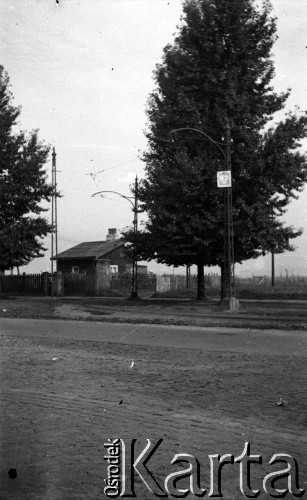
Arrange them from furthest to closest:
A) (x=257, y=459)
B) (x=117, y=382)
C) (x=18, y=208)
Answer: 1. (x=18, y=208)
2. (x=117, y=382)
3. (x=257, y=459)

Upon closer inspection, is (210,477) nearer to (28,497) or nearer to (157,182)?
(28,497)

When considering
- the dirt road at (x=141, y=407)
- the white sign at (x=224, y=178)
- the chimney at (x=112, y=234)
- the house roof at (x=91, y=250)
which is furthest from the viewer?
the chimney at (x=112, y=234)

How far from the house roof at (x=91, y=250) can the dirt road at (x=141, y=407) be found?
4993 cm

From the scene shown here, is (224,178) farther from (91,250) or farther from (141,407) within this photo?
(91,250)

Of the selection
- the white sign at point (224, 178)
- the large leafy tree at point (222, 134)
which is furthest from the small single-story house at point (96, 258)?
the white sign at point (224, 178)

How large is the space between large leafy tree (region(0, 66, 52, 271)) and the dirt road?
26367 millimetres

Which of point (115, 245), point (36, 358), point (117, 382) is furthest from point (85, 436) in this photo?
point (115, 245)

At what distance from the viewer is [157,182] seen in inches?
1197

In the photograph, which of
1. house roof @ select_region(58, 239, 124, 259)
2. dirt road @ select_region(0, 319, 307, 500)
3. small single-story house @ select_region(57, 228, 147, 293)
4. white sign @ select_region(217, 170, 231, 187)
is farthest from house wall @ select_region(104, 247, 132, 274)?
dirt road @ select_region(0, 319, 307, 500)

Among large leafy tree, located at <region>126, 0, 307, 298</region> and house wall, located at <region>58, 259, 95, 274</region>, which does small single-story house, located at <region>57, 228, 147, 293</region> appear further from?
large leafy tree, located at <region>126, 0, 307, 298</region>

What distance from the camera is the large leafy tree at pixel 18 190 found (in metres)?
38.6

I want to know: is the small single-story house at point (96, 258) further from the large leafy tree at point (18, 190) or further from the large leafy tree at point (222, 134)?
the large leafy tree at point (222, 134)

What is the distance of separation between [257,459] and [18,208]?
36441 mm

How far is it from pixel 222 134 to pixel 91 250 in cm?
3889
